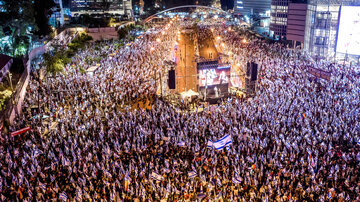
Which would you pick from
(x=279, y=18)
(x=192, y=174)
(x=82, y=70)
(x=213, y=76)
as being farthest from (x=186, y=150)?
(x=279, y=18)

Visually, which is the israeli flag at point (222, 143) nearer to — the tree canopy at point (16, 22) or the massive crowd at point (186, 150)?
the massive crowd at point (186, 150)

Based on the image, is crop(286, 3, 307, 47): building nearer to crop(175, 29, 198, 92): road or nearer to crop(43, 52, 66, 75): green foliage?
crop(175, 29, 198, 92): road

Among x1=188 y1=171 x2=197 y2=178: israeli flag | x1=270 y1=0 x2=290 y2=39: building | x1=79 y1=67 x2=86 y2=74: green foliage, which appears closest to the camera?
x1=188 y1=171 x2=197 y2=178: israeli flag

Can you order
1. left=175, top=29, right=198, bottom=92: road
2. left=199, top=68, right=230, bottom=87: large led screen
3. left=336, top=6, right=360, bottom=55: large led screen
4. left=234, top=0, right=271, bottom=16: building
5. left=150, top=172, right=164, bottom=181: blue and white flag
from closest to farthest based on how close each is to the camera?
left=150, top=172, right=164, bottom=181: blue and white flag
left=199, top=68, right=230, bottom=87: large led screen
left=175, top=29, right=198, bottom=92: road
left=336, top=6, right=360, bottom=55: large led screen
left=234, top=0, right=271, bottom=16: building

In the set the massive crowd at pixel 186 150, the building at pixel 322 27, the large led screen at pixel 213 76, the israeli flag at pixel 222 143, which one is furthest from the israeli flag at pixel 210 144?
the building at pixel 322 27

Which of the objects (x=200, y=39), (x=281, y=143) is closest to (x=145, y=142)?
(x=281, y=143)

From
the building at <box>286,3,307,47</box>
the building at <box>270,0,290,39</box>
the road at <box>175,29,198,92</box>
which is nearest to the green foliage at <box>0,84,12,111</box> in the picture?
the road at <box>175,29,198,92</box>
